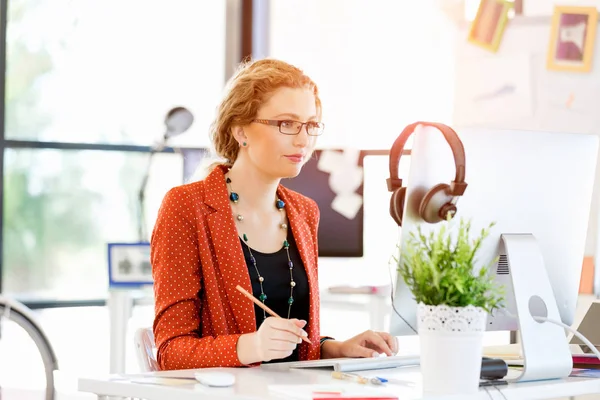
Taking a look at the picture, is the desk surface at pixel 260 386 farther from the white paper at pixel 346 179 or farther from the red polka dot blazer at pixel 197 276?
the white paper at pixel 346 179

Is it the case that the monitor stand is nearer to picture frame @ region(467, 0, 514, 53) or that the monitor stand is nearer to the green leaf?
the green leaf

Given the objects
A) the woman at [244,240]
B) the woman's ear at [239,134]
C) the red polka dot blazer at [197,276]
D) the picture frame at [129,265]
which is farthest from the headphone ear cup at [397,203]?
the picture frame at [129,265]

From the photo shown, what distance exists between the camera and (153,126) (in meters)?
4.11

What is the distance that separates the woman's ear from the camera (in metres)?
1.91

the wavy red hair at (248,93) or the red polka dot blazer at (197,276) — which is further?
the wavy red hair at (248,93)

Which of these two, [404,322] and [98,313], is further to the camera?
[98,313]

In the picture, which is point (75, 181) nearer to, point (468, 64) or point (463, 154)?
point (468, 64)

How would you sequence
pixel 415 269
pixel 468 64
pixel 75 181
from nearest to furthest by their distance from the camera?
pixel 415 269
pixel 468 64
pixel 75 181

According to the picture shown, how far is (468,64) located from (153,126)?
A: 162 cm

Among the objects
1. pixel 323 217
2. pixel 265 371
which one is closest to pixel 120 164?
pixel 323 217

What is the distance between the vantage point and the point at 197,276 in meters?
1.76

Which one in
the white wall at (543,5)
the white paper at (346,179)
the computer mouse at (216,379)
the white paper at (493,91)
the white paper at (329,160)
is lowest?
the computer mouse at (216,379)

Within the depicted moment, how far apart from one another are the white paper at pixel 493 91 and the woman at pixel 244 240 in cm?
131

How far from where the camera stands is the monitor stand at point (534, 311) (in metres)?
1.48
